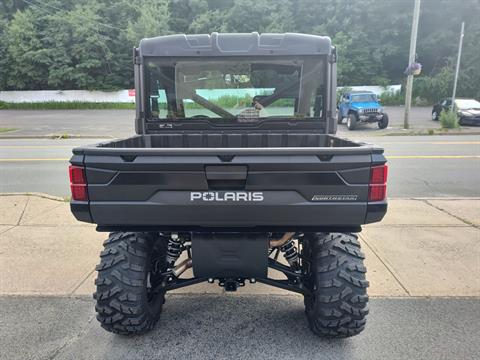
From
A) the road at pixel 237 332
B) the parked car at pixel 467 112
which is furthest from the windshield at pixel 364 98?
the road at pixel 237 332

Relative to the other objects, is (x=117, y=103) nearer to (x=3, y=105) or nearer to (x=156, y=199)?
(x=3, y=105)

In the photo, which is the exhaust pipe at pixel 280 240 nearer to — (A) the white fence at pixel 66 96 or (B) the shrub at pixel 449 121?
(B) the shrub at pixel 449 121

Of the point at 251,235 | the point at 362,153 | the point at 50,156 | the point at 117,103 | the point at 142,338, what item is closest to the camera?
the point at 362,153

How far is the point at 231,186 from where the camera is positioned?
7.39 feet

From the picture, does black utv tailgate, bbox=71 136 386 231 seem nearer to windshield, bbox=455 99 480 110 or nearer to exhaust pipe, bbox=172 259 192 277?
exhaust pipe, bbox=172 259 192 277

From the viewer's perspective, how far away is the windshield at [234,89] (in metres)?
3.78

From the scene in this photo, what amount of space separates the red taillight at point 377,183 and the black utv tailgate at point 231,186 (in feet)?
0.11

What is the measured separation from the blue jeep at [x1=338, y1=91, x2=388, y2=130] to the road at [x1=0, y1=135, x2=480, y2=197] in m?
4.34

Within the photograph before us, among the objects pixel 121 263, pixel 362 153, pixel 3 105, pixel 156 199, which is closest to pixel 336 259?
pixel 362 153

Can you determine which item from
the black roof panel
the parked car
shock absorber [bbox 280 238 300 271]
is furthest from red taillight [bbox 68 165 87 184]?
the parked car

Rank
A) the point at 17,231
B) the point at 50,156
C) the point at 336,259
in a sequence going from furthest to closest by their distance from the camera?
the point at 50,156 < the point at 17,231 < the point at 336,259

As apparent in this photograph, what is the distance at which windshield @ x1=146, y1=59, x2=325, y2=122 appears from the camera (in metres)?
3.78

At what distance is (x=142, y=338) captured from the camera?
2877 millimetres

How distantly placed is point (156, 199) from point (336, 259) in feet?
4.25
